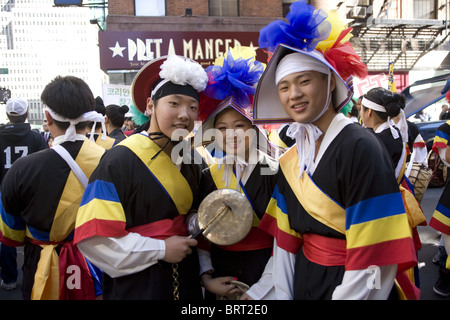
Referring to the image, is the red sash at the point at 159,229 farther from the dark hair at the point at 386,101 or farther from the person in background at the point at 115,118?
the person in background at the point at 115,118

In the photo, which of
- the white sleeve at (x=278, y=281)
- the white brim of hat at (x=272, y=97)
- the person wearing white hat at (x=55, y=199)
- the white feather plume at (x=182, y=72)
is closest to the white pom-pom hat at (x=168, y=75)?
the white feather plume at (x=182, y=72)

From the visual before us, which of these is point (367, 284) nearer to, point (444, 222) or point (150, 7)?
point (444, 222)

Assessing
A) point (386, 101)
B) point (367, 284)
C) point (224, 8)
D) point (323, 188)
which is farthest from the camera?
point (224, 8)

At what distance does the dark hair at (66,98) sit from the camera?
7.76 feet

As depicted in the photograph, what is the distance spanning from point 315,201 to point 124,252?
0.90 meters

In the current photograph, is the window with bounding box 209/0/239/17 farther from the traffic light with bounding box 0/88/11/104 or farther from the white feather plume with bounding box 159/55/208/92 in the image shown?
the white feather plume with bounding box 159/55/208/92

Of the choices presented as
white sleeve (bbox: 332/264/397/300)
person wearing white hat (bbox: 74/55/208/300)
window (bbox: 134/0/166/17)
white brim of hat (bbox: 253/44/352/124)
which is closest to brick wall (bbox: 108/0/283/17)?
window (bbox: 134/0/166/17)

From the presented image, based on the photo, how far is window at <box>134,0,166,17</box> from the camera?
13.6 meters

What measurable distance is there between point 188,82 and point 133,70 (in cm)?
1135

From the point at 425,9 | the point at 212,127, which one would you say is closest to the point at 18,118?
the point at 212,127

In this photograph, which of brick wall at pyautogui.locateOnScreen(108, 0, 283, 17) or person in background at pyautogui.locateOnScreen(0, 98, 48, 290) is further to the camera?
brick wall at pyautogui.locateOnScreen(108, 0, 283, 17)

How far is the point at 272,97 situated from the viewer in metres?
2.04
